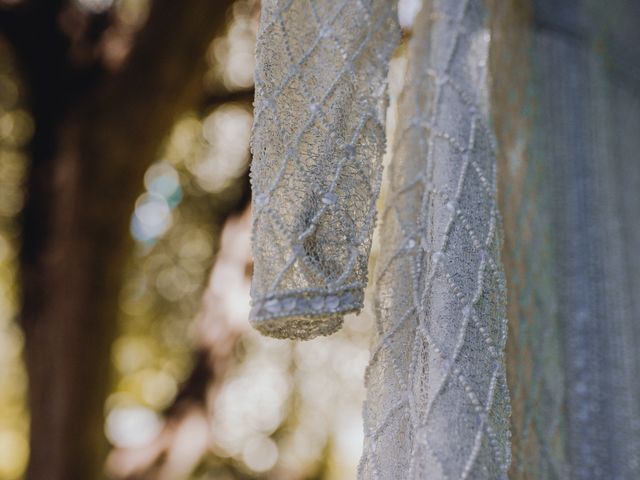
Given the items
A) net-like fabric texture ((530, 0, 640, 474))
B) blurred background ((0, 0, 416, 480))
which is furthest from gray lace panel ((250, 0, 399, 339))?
blurred background ((0, 0, 416, 480))

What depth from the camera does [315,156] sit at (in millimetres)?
436

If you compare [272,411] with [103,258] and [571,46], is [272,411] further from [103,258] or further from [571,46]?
[571,46]

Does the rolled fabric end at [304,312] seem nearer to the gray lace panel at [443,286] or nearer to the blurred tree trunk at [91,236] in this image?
the gray lace panel at [443,286]

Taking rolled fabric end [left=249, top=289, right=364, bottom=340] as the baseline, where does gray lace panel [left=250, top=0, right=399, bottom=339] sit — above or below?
above

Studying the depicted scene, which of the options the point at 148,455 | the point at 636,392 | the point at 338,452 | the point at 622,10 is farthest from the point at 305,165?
the point at 338,452

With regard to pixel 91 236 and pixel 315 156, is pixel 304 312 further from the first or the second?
pixel 91 236

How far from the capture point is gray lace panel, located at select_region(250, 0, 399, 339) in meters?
0.41

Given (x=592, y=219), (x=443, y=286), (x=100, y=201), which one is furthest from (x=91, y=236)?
(x=443, y=286)

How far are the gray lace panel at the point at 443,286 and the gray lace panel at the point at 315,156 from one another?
4 centimetres

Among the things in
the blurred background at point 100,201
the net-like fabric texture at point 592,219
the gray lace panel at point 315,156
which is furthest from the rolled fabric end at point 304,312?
the blurred background at point 100,201

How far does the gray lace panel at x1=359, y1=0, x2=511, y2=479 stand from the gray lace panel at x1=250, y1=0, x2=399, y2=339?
45 mm

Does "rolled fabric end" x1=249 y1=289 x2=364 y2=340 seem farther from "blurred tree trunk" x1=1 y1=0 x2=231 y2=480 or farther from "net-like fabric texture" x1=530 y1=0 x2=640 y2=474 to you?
"blurred tree trunk" x1=1 y1=0 x2=231 y2=480

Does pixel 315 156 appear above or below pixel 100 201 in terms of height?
below

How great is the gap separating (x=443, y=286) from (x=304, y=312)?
0.29 feet
